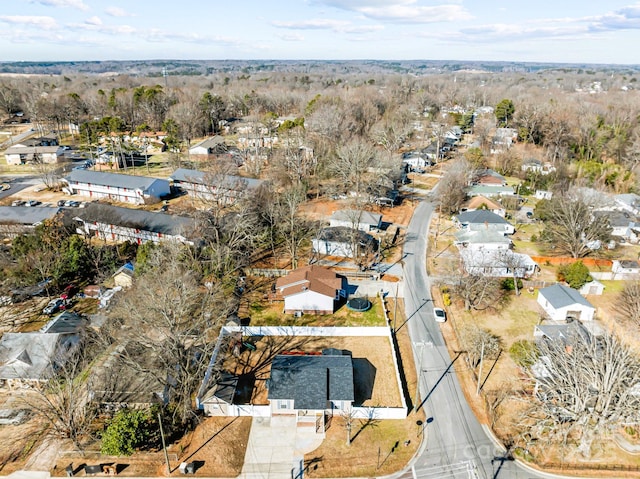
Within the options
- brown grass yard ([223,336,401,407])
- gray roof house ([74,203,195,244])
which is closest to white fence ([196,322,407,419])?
brown grass yard ([223,336,401,407])

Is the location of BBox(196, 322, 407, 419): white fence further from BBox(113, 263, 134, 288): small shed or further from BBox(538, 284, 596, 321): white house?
BBox(538, 284, 596, 321): white house

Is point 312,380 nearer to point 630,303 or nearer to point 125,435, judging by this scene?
point 125,435

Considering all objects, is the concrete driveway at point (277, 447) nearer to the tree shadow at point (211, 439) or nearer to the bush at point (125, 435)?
the tree shadow at point (211, 439)

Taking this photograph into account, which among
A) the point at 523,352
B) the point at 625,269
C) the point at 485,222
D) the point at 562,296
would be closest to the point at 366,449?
the point at 523,352

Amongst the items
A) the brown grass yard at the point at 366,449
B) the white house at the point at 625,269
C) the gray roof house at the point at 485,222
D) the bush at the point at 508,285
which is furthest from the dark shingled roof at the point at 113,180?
the white house at the point at 625,269

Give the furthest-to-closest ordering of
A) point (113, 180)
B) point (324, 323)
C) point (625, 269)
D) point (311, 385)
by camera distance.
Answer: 1. point (113, 180)
2. point (625, 269)
3. point (324, 323)
4. point (311, 385)
